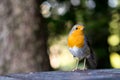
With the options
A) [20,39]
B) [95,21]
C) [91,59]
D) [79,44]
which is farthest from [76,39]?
[95,21]

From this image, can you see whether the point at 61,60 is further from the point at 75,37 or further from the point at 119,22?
the point at 75,37

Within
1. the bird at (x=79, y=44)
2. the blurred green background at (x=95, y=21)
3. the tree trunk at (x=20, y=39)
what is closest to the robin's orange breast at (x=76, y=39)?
the bird at (x=79, y=44)

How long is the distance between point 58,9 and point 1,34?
1.38 metres

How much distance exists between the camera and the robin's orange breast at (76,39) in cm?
507

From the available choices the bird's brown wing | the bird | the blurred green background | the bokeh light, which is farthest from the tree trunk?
the bird

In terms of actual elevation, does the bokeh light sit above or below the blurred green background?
below

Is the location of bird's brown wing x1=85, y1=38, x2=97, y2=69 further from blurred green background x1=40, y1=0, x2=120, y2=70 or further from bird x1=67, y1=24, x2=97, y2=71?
blurred green background x1=40, y1=0, x2=120, y2=70

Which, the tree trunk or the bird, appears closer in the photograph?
the bird

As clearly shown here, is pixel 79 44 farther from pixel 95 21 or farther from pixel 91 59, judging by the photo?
pixel 95 21

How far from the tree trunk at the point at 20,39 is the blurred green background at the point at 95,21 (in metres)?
0.62

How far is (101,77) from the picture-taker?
3396 mm

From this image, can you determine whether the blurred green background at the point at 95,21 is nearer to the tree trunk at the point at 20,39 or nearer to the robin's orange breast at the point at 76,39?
the tree trunk at the point at 20,39

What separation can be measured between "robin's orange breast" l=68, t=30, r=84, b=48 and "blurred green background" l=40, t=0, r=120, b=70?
2.39m

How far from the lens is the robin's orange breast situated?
5067 mm
